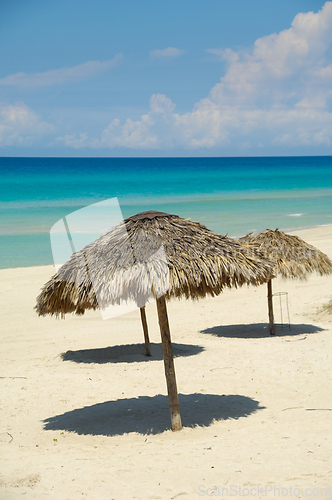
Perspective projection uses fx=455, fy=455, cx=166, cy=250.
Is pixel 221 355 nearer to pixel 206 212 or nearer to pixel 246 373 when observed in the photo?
pixel 246 373

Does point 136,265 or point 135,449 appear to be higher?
point 136,265

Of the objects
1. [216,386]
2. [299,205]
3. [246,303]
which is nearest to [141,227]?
[216,386]

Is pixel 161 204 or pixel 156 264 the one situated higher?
pixel 161 204

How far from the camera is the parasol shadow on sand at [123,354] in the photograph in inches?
319

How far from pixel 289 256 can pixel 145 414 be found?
462 cm

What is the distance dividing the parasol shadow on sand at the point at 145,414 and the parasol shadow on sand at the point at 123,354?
6.35ft

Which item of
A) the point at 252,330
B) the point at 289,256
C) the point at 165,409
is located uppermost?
the point at 289,256

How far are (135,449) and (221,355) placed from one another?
343cm

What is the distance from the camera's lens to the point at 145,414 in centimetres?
560

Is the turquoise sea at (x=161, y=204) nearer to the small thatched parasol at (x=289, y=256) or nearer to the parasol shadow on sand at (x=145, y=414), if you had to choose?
the small thatched parasol at (x=289, y=256)

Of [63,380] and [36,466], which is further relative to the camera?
[63,380]

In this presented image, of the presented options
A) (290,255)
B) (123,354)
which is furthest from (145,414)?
(290,255)

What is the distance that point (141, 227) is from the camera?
474cm

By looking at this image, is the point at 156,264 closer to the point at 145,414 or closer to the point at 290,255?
the point at 145,414
